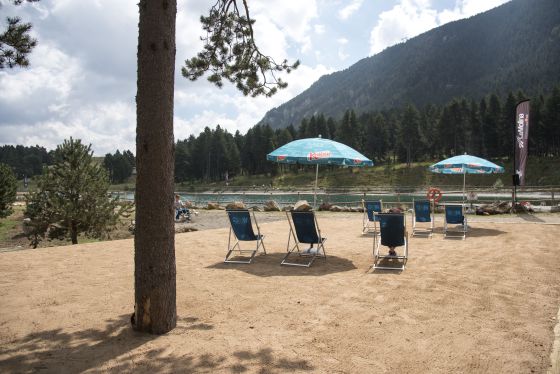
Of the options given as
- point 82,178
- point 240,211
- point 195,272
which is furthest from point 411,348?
point 82,178

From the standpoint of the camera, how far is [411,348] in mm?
3357

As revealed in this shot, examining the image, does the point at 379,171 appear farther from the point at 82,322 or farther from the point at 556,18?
the point at 556,18

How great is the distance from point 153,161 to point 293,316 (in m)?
2.25

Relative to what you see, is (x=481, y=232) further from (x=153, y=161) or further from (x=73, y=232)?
(x=73, y=232)

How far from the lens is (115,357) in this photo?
317 cm

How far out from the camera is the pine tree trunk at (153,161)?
3.58m

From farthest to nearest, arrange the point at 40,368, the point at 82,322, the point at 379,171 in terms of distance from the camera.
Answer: the point at 379,171 < the point at 82,322 < the point at 40,368

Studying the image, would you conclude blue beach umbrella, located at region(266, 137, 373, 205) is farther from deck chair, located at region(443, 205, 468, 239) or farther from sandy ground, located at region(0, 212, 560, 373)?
deck chair, located at region(443, 205, 468, 239)

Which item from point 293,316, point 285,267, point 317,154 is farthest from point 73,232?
point 293,316

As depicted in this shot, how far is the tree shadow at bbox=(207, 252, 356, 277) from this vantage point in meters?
6.32

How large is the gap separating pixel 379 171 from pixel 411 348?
67.4 metres

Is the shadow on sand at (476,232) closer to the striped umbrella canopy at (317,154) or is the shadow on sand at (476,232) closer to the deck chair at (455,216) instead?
the deck chair at (455,216)

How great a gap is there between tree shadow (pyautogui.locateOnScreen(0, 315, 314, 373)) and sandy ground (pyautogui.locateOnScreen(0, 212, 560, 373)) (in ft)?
0.05

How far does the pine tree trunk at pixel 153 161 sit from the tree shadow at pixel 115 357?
38 centimetres
